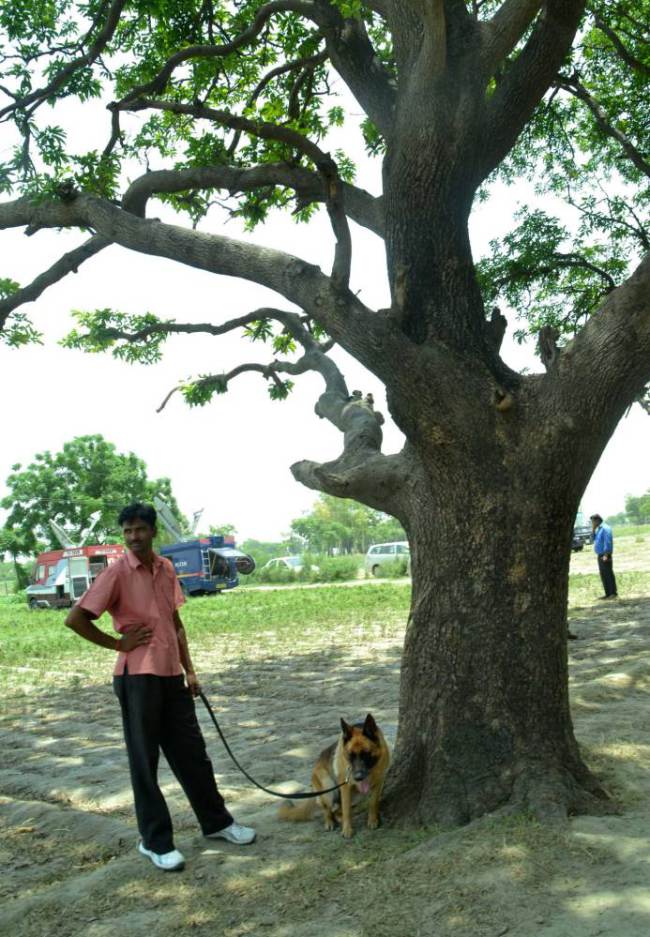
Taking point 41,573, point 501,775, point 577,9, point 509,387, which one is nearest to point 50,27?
point 577,9

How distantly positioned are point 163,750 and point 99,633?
0.79 metres

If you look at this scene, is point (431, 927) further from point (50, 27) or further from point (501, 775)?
point (50, 27)

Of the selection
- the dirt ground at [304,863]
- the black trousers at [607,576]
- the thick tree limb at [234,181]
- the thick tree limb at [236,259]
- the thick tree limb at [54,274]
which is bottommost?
the dirt ground at [304,863]

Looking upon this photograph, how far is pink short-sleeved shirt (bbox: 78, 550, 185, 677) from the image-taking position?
209 inches

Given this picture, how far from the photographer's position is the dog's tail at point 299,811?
19.7ft

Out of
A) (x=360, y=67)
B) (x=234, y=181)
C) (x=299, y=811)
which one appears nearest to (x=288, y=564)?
(x=234, y=181)

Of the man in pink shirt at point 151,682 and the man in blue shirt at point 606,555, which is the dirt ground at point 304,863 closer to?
the man in pink shirt at point 151,682

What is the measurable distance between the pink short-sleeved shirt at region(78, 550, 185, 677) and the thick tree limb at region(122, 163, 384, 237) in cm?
360

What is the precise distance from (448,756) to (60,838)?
260 centimetres

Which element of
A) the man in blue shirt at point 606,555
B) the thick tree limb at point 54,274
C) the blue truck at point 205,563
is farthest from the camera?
the blue truck at point 205,563

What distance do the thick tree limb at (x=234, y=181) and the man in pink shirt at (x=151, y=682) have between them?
339cm

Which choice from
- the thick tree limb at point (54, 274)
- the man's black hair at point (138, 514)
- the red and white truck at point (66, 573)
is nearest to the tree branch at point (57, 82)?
the thick tree limb at point (54, 274)

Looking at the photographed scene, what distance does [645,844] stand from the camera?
477 centimetres

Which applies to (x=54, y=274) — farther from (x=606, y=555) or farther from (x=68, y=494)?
(x=68, y=494)
